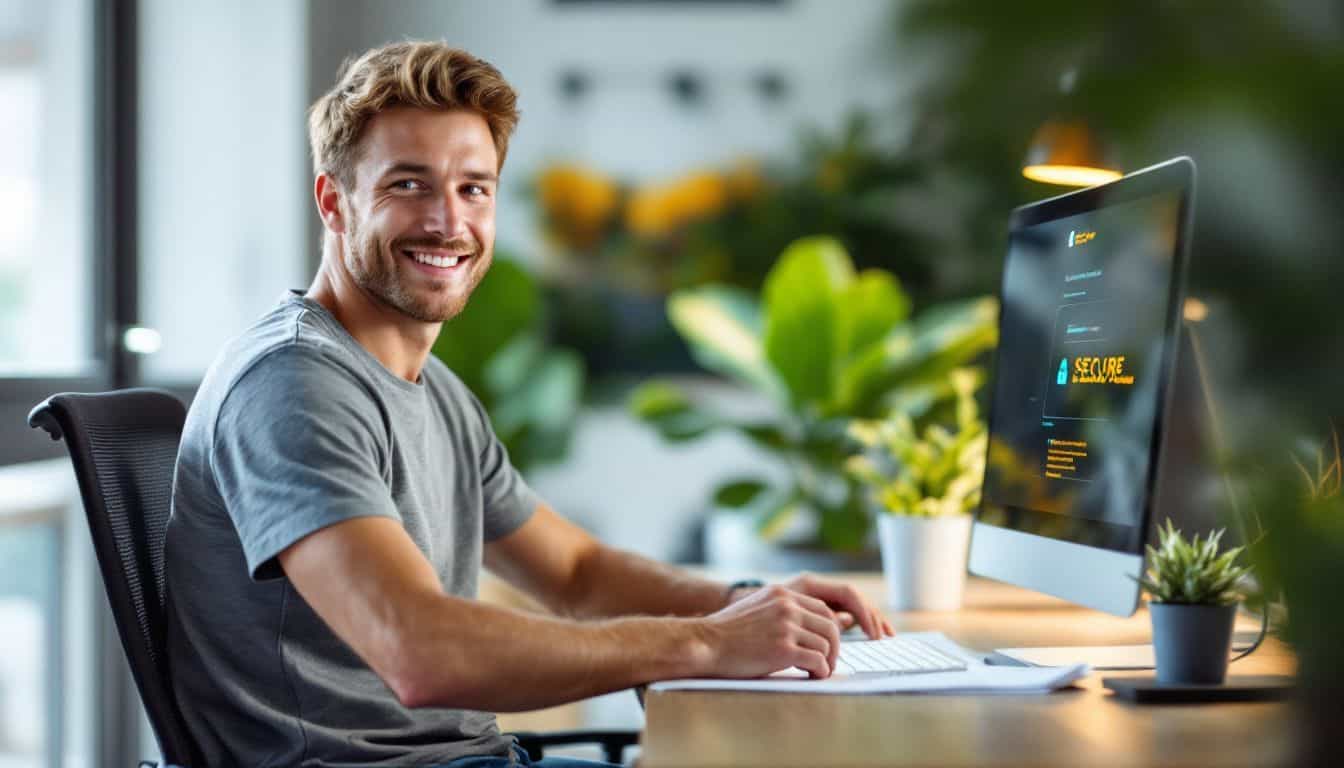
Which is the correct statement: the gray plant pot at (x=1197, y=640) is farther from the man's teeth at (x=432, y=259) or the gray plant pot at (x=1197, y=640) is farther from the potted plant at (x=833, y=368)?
the potted plant at (x=833, y=368)

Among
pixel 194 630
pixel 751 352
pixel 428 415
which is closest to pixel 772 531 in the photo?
pixel 751 352

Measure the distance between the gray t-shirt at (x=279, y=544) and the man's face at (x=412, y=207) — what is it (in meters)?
0.11

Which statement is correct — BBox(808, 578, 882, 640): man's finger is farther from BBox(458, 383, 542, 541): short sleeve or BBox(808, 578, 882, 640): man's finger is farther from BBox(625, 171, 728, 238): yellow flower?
BBox(625, 171, 728, 238): yellow flower

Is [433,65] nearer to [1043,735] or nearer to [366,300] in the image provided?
[366,300]

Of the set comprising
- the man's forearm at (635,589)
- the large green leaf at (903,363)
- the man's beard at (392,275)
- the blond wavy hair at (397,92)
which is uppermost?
the blond wavy hair at (397,92)

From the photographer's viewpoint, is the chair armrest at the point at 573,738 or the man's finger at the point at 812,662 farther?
the chair armrest at the point at 573,738

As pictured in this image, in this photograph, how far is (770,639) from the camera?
46.1 inches

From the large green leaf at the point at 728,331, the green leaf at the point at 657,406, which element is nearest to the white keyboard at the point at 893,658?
the large green leaf at the point at 728,331

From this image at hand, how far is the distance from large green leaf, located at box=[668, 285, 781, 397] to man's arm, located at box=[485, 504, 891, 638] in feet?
4.78

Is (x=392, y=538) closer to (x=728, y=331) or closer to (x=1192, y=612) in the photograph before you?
(x=1192, y=612)

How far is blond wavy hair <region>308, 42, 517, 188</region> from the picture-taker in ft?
4.76

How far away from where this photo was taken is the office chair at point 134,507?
1.19 metres

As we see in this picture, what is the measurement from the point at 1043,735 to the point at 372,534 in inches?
22.4

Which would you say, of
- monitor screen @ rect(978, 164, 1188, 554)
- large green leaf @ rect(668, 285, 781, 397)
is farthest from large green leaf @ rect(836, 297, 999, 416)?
monitor screen @ rect(978, 164, 1188, 554)
